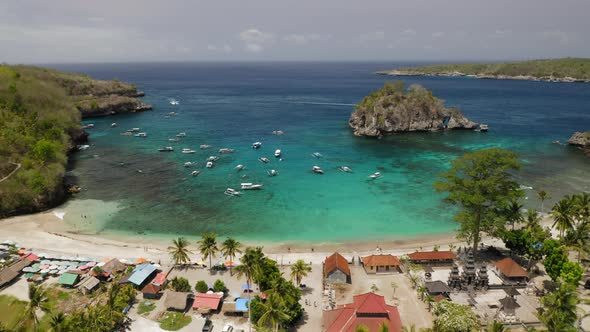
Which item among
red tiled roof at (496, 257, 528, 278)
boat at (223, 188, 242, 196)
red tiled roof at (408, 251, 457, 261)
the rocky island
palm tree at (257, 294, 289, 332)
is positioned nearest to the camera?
palm tree at (257, 294, 289, 332)

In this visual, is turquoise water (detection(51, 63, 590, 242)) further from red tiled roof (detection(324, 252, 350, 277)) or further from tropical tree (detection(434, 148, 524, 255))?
tropical tree (detection(434, 148, 524, 255))

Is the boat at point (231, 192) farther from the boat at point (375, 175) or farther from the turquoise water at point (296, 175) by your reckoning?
the boat at point (375, 175)

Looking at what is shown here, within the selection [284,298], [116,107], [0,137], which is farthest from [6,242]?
[116,107]

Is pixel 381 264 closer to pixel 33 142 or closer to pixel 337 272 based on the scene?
pixel 337 272

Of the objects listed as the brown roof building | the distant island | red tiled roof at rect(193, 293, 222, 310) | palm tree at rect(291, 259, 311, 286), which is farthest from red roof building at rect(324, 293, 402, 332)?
the distant island

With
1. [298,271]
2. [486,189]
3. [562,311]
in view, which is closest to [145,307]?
[298,271]

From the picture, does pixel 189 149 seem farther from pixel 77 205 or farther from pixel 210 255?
pixel 210 255

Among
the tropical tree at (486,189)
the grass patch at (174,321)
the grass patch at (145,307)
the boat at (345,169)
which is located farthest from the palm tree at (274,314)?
the boat at (345,169)
